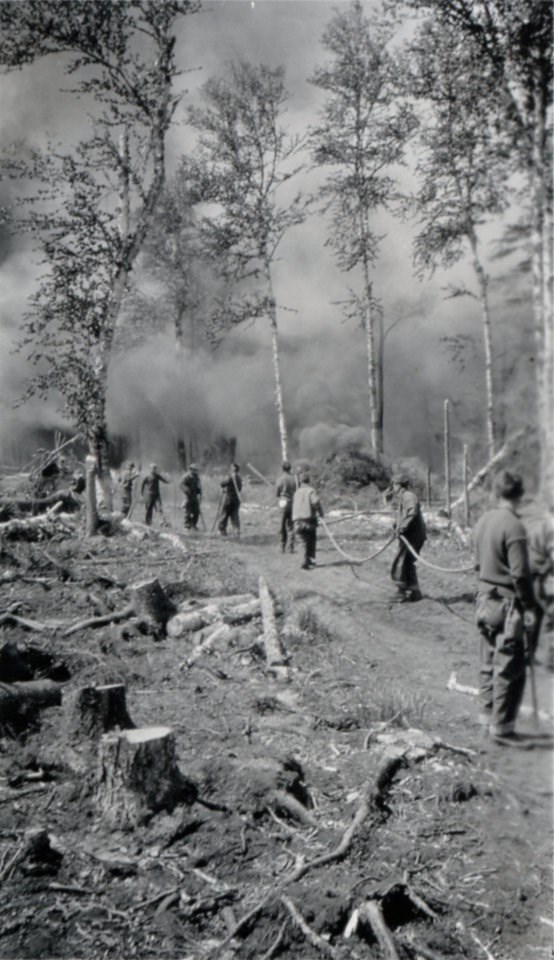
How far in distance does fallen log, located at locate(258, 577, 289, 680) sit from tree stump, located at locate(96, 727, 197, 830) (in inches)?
118

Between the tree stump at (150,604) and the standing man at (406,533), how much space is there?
11.3 ft

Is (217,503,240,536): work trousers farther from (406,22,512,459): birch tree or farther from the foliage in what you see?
(406,22,512,459): birch tree

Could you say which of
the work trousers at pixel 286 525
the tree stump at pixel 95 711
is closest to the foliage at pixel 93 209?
the work trousers at pixel 286 525

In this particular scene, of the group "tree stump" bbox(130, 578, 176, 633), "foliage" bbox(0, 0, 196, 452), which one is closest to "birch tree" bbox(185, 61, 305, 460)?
"foliage" bbox(0, 0, 196, 452)

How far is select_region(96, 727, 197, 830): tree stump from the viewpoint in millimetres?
4250

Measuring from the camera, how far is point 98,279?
13344 millimetres

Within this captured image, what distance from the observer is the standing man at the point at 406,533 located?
9.61 meters

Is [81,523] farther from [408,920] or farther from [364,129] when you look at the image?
[408,920]

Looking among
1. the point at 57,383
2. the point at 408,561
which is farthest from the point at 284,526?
the point at 57,383

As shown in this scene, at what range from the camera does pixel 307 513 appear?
11680mm

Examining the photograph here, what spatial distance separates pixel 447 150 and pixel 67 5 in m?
8.45

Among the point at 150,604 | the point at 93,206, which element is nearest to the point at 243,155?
the point at 93,206

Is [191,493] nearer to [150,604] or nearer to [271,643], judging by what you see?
[150,604]

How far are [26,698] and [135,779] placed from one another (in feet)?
7.28
